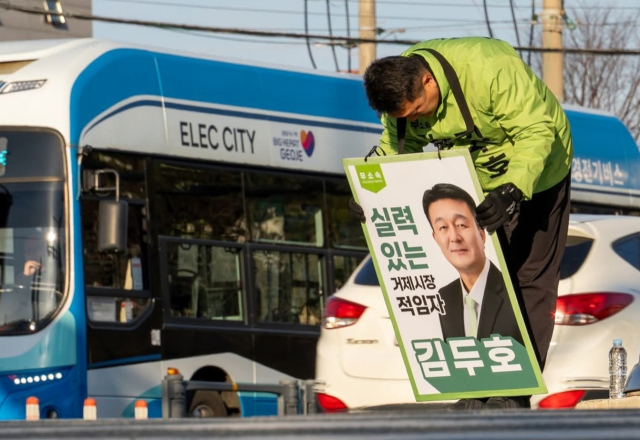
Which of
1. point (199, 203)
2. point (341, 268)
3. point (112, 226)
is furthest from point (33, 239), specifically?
point (341, 268)

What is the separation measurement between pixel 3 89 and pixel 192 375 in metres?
2.52

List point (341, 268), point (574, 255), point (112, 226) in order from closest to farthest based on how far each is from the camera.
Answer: point (574, 255)
point (112, 226)
point (341, 268)

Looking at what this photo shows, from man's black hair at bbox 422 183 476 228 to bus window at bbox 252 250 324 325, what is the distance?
686 cm

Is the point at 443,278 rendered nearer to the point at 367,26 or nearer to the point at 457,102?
the point at 457,102

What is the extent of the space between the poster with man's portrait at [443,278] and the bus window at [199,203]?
20.3 feet

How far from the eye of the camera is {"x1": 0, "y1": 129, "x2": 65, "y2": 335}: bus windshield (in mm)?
10594

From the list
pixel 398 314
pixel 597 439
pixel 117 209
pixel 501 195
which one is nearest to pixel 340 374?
pixel 117 209

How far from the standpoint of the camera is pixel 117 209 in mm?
10617

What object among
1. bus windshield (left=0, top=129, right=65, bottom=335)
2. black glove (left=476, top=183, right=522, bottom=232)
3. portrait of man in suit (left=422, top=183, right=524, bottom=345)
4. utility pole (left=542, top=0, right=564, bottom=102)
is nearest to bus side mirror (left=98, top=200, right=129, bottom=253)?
bus windshield (left=0, top=129, right=65, bottom=335)

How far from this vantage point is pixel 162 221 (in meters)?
11.4

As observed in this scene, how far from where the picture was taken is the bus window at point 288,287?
473 inches

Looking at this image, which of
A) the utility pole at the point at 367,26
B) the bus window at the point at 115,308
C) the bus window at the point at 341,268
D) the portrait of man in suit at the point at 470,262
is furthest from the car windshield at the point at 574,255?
the utility pole at the point at 367,26

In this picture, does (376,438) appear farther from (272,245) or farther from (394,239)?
(272,245)

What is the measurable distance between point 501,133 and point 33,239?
235 inches
